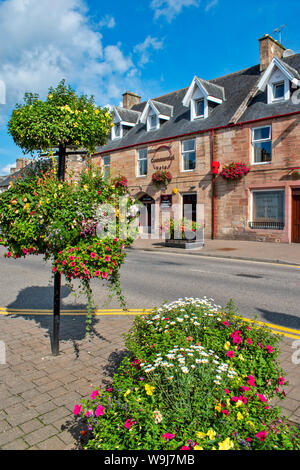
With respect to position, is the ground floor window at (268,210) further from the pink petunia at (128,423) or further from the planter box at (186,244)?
the pink petunia at (128,423)

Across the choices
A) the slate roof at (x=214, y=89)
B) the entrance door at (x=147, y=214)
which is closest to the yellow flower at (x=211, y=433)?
the slate roof at (x=214, y=89)

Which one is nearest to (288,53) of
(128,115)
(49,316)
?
(128,115)

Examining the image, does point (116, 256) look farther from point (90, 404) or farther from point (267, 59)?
point (267, 59)

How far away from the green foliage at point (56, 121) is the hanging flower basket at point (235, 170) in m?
16.5

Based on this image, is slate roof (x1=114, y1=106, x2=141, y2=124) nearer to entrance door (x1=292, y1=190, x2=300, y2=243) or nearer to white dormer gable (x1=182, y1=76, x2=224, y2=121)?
white dormer gable (x1=182, y1=76, x2=224, y2=121)

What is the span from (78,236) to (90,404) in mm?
2132

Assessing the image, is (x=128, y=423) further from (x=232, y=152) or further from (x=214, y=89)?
(x=214, y=89)

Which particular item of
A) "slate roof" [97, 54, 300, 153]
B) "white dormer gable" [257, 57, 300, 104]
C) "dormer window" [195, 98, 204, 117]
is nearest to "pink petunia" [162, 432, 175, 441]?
"slate roof" [97, 54, 300, 153]

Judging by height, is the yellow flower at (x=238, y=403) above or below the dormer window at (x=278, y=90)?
below

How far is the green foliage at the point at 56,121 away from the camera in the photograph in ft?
16.0

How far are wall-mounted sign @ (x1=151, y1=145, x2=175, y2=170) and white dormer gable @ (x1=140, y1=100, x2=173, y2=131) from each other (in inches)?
117

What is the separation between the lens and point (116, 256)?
14.2 feet
